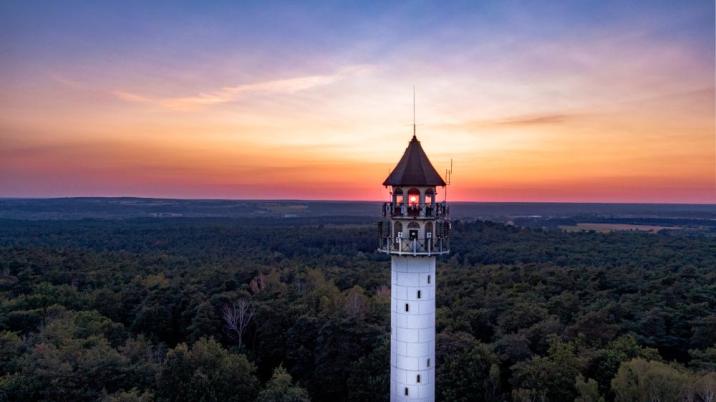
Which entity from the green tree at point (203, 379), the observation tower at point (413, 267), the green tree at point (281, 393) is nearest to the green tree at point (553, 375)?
the observation tower at point (413, 267)

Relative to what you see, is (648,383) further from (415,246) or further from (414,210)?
(414,210)

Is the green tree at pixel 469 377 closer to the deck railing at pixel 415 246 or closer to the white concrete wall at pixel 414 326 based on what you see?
the white concrete wall at pixel 414 326

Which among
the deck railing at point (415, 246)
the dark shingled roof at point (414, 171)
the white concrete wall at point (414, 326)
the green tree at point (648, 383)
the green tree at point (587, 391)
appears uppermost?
the dark shingled roof at point (414, 171)

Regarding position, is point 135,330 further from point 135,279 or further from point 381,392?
point 381,392

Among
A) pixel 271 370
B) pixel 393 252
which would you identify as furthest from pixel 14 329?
pixel 393 252

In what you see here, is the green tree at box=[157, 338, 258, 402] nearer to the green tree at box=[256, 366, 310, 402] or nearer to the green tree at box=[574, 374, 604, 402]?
the green tree at box=[256, 366, 310, 402]

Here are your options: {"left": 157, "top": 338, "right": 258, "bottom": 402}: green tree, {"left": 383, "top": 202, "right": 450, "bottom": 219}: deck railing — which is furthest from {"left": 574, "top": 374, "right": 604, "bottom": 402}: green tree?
{"left": 157, "top": 338, "right": 258, "bottom": 402}: green tree
